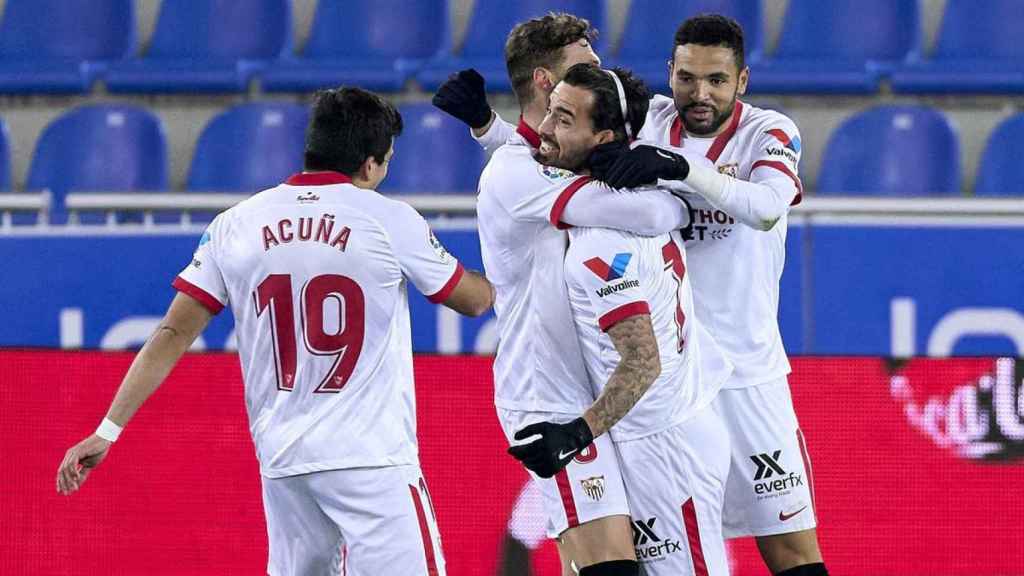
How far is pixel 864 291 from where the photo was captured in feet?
24.4

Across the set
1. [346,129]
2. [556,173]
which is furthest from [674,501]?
[346,129]

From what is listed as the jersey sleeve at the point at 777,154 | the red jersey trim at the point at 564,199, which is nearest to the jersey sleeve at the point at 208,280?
the red jersey trim at the point at 564,199

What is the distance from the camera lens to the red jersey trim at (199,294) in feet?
13.2

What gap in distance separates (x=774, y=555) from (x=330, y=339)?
5.45 ft

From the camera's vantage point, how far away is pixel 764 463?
185 inches

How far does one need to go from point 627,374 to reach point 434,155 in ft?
19.4

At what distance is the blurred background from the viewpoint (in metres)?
5.82

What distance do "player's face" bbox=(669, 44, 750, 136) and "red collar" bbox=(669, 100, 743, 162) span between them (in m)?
0.02

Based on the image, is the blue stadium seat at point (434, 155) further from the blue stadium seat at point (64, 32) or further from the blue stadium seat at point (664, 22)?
the blue stadium seat at point (64, 32)

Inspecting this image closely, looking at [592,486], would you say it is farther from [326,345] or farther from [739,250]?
[739,250]

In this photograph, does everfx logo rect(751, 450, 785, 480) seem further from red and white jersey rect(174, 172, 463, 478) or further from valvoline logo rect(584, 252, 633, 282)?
red and white jersey rect(174, 172, 463, 478)

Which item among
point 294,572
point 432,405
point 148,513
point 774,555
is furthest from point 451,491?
point 294,572

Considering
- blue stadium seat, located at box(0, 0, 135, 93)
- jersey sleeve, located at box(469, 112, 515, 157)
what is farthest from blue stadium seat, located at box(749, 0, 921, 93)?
jersey sleeve, located at box(469, 112, 515, 157)

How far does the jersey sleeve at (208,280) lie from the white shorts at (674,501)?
1136 mm
